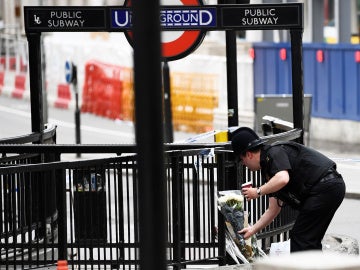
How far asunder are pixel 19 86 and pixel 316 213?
1159 inches

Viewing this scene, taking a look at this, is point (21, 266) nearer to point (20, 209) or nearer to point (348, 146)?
point (20, 209)

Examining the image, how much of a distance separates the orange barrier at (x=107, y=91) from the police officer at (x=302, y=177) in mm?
20898

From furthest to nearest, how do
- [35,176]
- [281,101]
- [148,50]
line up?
1. [281,101]
2. [35,176]
3. [148,50]

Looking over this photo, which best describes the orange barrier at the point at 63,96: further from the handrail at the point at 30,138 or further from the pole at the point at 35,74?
the pole at the point at 35,74

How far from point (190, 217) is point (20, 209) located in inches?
57.7

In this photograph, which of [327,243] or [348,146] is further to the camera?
[348,146]

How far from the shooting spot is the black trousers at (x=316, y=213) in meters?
9.30

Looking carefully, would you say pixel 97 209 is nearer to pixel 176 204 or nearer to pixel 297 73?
pixel 176 204

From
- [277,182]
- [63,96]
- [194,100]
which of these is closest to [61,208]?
[277,182]

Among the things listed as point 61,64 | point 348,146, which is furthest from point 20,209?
point 61,64

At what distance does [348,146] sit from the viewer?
24.8m

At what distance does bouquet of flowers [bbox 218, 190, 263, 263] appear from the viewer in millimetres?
9738

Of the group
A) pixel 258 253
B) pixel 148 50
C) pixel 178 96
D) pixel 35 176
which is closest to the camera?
pixel 148 50

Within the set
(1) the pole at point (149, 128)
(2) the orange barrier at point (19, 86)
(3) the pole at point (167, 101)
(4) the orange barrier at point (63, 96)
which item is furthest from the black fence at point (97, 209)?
(2) the orange barrier at point (19, 86)
